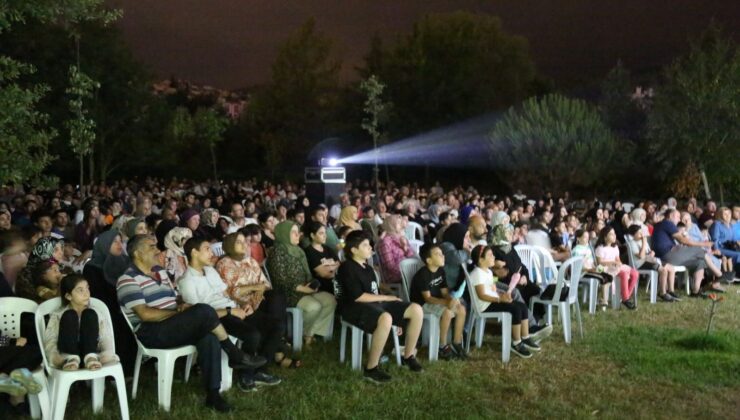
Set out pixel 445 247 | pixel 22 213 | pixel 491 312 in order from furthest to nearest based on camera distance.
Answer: pixel 22 213 → pixel 445 247 → pixel 491 312

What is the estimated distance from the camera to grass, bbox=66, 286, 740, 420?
4.72 m

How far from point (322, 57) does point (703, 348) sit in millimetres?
23856

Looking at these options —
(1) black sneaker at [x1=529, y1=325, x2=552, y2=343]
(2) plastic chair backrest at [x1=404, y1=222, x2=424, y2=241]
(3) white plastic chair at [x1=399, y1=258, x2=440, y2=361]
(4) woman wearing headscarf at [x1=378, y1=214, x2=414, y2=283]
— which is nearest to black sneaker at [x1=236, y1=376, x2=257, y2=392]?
(3) white plastic chair at [x1=399, y1=258, x2=440, y2=361]

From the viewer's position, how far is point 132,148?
23.7 metres

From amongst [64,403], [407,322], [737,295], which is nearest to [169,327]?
[64,403]

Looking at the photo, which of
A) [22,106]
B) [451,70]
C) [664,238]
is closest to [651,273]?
[664,238]

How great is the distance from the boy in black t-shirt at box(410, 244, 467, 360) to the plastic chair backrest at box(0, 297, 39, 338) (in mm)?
2948

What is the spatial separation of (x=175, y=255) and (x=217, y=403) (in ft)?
5.69

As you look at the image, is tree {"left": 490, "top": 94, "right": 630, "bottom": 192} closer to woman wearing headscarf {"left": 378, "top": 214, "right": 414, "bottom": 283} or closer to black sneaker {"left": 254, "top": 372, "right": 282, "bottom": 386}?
woman wearing headscarf {"left": 378, "top": 214, "right": 414, "bottom": 283}

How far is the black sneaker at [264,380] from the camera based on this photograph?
5215 millimetres

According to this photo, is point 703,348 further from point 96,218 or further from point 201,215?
point 96,218

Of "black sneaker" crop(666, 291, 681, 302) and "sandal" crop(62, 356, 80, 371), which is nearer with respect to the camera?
"sandal" crop(62, 356, 80, 371)

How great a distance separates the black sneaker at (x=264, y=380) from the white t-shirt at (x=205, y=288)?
56 centimetres

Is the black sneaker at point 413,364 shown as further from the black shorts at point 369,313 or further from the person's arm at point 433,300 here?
the person's arm at point 433,300
